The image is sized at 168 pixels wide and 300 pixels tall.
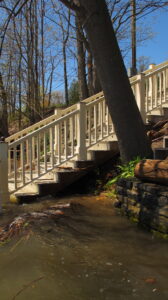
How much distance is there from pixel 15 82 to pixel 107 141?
36.5ft

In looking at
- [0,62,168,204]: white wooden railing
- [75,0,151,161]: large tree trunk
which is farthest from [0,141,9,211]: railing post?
[75,0,151,161]: large tree trunk

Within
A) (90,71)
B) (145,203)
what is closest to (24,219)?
(145,203)

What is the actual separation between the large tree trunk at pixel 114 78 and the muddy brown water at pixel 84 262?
1.72m

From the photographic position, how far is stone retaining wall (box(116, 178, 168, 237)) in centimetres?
377

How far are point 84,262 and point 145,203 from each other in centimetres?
140

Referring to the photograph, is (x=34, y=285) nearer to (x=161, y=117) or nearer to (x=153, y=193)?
(x=153, y=193)

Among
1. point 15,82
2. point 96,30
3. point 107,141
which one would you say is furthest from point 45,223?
point 15,82

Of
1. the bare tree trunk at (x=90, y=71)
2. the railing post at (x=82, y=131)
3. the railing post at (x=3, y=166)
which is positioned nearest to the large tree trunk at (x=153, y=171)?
the railing post at (x=82, y=131)

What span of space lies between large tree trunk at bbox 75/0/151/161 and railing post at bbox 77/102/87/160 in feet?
3.38

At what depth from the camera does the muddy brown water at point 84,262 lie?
2529 mm

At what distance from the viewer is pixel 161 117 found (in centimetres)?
780

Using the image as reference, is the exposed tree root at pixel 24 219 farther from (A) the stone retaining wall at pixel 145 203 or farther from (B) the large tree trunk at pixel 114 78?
(B) the large tree trunk at pixel 114 78

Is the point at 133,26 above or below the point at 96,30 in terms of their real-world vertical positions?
above

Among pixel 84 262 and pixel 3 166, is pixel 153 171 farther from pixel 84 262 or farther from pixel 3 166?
pixel 3 166
